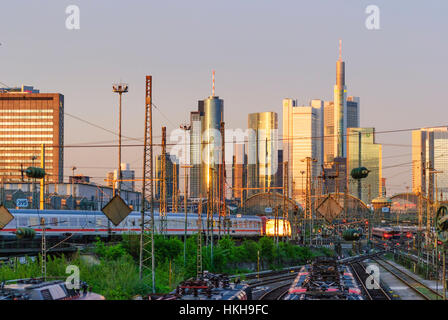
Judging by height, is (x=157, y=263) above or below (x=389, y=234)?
above

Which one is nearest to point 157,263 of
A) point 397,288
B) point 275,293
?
point 275,293

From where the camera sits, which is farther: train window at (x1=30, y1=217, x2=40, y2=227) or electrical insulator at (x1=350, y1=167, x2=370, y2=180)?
train window at (x1=30, y1=217, x2=40, y2=227)

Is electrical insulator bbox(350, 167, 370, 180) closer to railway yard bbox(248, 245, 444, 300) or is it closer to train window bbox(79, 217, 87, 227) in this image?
railway yard bbox(248, 245, 444, 300)

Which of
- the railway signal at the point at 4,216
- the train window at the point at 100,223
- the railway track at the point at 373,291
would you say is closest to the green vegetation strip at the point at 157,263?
the railway signal at the point at 4,216

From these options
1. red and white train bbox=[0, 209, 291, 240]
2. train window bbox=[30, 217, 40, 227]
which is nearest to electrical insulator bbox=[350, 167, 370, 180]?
→ red and white train bbox=[0, 209, 291, 240]

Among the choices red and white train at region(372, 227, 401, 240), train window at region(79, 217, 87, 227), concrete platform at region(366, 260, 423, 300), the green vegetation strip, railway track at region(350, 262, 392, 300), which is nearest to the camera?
the green vegetation strip

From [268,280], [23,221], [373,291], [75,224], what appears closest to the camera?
[373,291]

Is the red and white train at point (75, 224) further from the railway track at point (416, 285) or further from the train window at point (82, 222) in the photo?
the railway track at point (416, 285)

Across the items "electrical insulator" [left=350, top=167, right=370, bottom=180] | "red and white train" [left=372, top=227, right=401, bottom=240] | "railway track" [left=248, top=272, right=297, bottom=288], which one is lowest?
"red and white train" [left=372, top=227, right=401, bottom=240]

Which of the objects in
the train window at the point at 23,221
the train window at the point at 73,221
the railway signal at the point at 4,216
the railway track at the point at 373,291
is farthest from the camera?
the train window at the point at 73,221

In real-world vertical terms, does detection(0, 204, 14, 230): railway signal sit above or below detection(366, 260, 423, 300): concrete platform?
above

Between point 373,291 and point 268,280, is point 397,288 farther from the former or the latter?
point 268,280

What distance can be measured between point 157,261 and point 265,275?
16.1m
